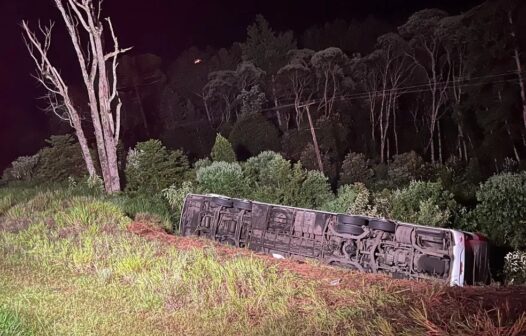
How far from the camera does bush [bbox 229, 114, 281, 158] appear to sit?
3694 cm

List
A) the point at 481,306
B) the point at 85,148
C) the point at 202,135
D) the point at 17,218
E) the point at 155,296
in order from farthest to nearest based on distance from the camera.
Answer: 1. the point at 202,135
2. the point at 85,148
3. the point at 17,218
4. the point at 155,296
5. the point at 481,306

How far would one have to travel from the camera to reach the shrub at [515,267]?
12922 mm

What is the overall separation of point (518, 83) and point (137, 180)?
69.0 ft

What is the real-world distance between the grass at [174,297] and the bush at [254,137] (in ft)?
88.1

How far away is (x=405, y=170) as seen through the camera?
26.8 meters

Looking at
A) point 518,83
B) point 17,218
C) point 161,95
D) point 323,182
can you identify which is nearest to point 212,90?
point 161,95

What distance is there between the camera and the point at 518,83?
29.0 metres

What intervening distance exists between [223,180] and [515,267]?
30.8ft

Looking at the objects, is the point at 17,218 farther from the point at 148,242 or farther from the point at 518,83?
the point at 518,83

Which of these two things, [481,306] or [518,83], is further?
[518,83]

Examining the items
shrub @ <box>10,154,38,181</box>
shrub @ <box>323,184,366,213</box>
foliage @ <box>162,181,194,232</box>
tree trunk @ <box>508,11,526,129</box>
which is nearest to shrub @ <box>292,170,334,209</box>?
shrub @ <box>323,184,366,213</box>

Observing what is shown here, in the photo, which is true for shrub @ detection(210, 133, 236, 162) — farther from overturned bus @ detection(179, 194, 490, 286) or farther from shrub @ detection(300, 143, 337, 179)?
shrub @ detection(300, 143, 337, 179)

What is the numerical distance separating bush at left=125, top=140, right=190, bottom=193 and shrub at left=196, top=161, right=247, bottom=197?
1864mm

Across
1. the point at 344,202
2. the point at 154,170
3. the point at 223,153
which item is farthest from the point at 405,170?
the point at 154,170
